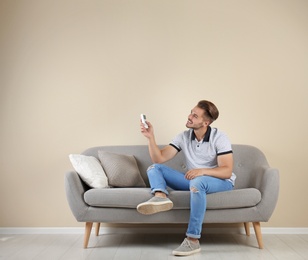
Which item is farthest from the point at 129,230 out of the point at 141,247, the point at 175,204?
the point at 175,204

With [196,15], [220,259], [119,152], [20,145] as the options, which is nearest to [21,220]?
[20,145]

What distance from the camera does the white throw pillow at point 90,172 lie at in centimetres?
378

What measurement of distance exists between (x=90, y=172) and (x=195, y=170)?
827 millimetres

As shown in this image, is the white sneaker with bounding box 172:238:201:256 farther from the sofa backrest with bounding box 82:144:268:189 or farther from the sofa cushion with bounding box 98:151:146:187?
the sofa backrest with bounding box 82:144:268:189

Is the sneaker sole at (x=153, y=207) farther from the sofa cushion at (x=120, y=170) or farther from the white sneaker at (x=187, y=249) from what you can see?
the sofa cushion at (x=120, y=170)

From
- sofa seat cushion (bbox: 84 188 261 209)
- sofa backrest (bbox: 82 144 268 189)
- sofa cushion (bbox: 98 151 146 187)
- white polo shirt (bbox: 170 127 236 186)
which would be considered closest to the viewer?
sofa seat cushion (bbox: 84 188 261 209)

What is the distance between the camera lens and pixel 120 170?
3955 mm

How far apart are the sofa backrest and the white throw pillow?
0.40 metres

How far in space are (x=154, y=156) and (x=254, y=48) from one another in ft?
4.82

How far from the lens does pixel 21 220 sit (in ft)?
14.7

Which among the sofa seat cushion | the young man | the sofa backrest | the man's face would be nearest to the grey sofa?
the sofa seat cushion

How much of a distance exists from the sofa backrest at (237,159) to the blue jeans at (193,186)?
0.46m

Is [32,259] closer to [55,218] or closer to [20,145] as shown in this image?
[55,218]

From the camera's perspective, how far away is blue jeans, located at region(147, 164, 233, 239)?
3.44 meters
